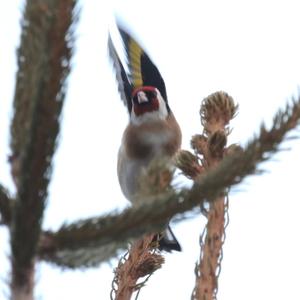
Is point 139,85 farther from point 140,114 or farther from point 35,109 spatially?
point 35,109

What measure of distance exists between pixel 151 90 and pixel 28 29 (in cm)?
344

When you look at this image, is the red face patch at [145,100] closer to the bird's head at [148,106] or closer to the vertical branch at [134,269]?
the bird's head at [148,106]

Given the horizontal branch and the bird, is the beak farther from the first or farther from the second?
the horizontal branch

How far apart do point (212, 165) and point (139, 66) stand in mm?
2406

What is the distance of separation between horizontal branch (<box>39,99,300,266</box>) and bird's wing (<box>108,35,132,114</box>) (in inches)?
126

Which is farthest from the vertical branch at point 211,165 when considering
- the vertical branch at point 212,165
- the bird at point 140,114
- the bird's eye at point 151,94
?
the bird's eye at point 151,94

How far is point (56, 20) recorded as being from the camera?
955mm

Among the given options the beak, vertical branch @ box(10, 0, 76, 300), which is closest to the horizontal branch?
vertical branch @ box(10, 0, 76, 300)

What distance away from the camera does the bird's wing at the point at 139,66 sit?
421 centimetres

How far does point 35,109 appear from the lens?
3.17ft

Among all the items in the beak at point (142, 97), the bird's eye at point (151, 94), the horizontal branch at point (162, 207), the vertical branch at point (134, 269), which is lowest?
the horizontal branch at point (162, 207)

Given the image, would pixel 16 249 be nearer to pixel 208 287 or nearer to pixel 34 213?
pixel 34 213

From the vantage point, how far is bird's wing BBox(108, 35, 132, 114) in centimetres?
429

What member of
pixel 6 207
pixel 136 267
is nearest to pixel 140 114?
pixel 136 267
